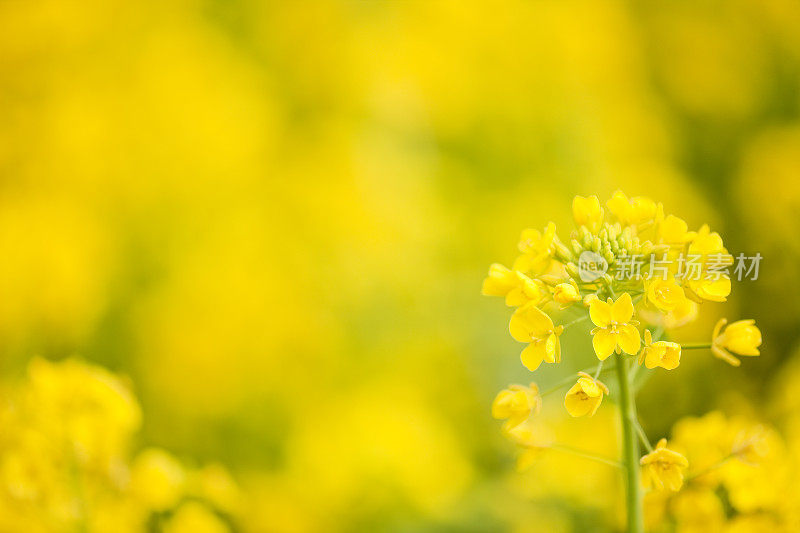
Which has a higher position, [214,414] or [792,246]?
[792,246]

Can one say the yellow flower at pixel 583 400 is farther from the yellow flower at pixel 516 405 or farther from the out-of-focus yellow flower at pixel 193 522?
the out-of-focus yellow flower at pixel 193 522

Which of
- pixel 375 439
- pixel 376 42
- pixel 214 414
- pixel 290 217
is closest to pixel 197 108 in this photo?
pixel 290 217

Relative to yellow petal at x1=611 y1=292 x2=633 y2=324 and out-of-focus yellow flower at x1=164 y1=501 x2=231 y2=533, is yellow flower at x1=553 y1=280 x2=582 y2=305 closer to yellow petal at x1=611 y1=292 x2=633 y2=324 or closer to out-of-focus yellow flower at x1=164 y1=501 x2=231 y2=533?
yellow petal at x1=611 y1=292 x2=633 y2=324

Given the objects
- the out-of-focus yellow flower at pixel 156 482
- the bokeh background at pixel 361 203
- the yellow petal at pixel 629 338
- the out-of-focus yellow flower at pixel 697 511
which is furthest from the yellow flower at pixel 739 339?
the out-of-focus yellow flower at pixel 156 482

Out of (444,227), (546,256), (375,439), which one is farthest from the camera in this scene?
(444,227)

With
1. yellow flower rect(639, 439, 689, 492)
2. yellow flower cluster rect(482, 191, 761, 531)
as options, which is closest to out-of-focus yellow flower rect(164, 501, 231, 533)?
yellow flower cluster rect(482, 191, 761, 531)

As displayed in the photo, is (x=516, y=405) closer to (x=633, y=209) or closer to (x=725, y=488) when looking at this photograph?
(x=633, y=209)

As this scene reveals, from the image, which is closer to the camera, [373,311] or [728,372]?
[728,372]

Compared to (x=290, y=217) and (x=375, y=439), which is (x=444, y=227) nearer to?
(x=290, y=217)
